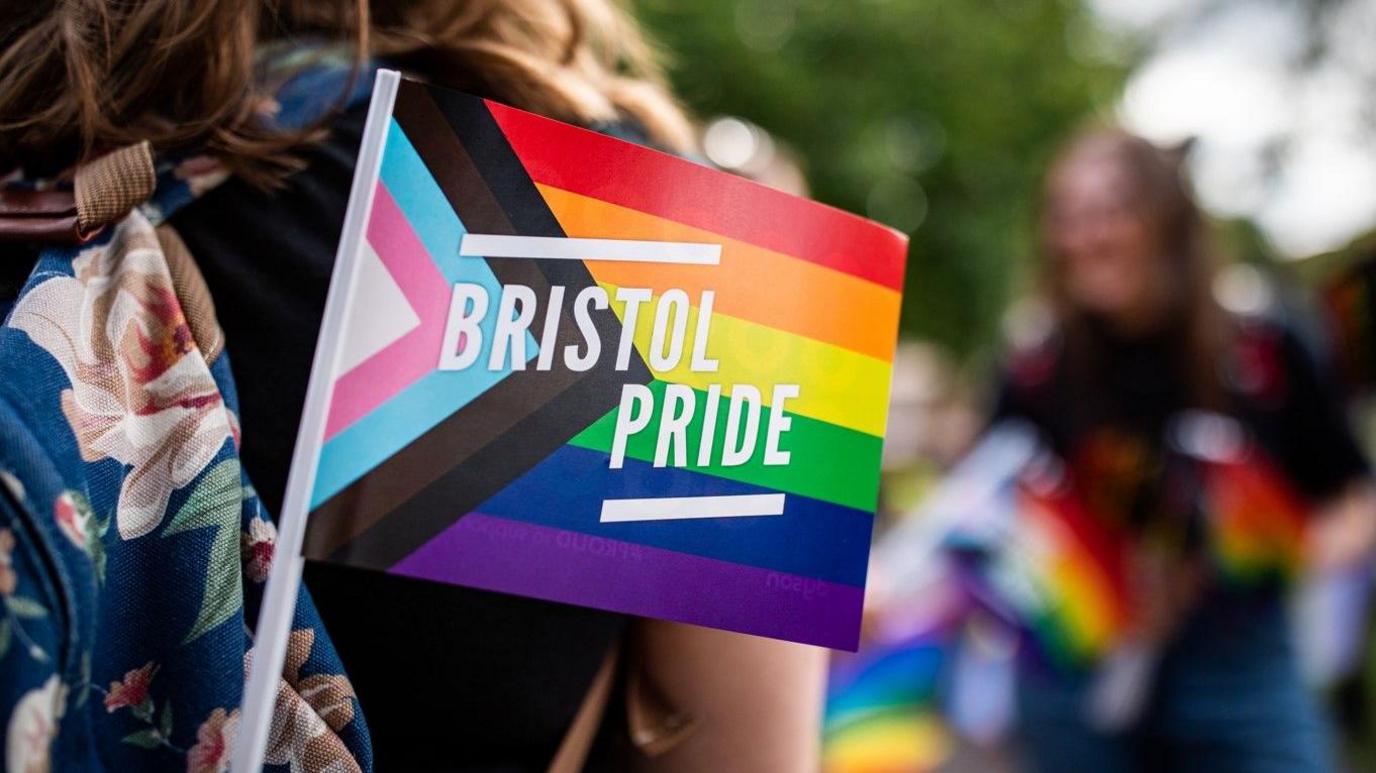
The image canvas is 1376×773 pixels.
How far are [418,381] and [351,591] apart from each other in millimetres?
231

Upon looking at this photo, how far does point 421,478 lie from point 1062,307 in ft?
8.63

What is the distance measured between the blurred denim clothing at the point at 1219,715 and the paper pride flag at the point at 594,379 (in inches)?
77.4

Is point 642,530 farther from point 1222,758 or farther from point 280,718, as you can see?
point 1222,758

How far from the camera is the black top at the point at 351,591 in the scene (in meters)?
0.93

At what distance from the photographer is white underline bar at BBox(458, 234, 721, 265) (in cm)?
86

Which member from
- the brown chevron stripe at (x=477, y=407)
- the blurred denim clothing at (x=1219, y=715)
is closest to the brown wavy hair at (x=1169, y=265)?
the blurred denim clothing at (x=1219, y=715)

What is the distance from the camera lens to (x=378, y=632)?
3.12 feet

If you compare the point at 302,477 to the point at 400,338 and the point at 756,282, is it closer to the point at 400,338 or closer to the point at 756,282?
the point at 400,338

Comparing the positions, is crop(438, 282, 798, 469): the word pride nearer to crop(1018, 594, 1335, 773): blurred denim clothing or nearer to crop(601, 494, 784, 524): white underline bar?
crop(601, 494, 784, 524): white underline bar

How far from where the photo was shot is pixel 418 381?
0.83 metres

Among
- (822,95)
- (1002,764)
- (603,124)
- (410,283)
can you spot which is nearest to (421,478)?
(410,283)

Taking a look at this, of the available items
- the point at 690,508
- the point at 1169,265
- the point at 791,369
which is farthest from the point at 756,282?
the point at 1169,265

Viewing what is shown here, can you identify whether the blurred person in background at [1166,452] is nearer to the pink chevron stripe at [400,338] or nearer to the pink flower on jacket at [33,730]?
the pink chevron stripe at [400,338]

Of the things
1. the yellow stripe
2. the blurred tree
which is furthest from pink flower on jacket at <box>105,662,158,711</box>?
the blurred tree
